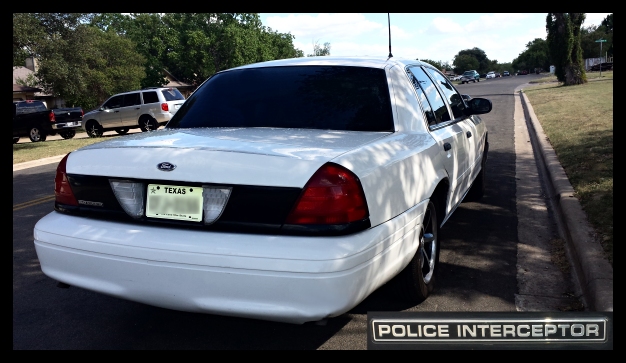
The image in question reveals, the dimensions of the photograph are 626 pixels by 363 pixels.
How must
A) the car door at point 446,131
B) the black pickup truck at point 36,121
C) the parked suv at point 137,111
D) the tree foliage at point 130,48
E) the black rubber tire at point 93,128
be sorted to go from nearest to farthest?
the car door at point 446,131
the tree foliage at point 130,48
the parked suv at point 137,111
the black pickup truck at point 36,121
the black rubber tire at point 93,128

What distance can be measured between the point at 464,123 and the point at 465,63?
150m

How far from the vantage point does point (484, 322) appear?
10.8 ft

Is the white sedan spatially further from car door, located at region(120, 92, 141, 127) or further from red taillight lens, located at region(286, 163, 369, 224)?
car door, located at region(120, 92, 141, 127)

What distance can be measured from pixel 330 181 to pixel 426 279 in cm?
150

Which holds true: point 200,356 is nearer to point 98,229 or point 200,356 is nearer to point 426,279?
point 98,229

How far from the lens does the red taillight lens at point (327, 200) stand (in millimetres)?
2719

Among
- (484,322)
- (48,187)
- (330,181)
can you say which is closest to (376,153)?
(330,181)

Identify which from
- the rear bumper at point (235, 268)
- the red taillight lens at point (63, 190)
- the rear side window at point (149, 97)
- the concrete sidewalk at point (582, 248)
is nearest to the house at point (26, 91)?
the rear side window at point (149, 97)

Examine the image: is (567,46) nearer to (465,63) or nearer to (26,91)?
(26,91)

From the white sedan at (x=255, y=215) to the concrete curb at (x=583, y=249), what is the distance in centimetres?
111

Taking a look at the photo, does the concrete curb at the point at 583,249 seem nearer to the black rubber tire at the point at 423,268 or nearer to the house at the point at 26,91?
the black rubber tire at the point at 423,268

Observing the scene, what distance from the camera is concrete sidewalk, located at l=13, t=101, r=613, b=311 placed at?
3.65 metres

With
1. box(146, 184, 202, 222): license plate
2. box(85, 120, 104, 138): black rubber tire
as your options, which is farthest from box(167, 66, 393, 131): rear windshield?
box(85, 120, 104, 138): black rubber tire

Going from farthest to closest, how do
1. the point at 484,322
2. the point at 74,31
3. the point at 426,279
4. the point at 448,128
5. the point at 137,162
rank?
the point at 74,31 < the point at 448,128 < the point at 426,279 < the point at 484,322 < the point at 137,162
